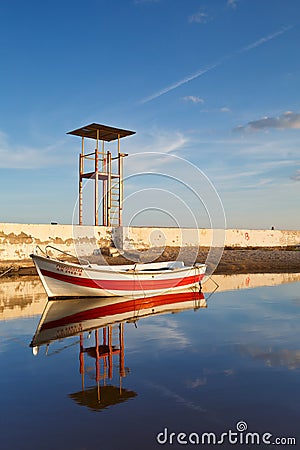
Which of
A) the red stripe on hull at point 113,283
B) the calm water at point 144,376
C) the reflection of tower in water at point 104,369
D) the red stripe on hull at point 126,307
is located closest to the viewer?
the calm water at point 144,376

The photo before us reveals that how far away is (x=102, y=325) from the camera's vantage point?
1255cm

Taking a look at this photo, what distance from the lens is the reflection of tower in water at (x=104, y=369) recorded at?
6.67 m

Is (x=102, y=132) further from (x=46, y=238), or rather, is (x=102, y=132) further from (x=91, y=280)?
(x=91, y=280)

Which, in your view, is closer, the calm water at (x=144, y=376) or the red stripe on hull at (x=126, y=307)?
the calm water at (x=144, y=376)

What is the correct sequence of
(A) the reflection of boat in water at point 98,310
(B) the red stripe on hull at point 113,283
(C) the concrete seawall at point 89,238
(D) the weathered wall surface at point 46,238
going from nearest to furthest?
1. (A) the reflection of boat in water at point 98,310
2. (B) the red stripe on hull at point 113,283
3. (D) the weathered wall surface at point 46,238
4. (C) the concrete seawall at point 89,238

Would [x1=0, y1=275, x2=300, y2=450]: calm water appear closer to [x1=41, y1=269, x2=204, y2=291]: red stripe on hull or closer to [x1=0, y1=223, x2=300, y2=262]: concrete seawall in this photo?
[x1=41, y1=269, x2=204, y2=291]: red stripe on hull

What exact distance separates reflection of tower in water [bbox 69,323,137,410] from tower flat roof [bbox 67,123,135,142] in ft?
59.8

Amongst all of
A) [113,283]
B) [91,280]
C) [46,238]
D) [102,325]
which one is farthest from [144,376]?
[46,238]

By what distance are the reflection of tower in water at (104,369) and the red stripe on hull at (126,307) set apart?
161 centimetres

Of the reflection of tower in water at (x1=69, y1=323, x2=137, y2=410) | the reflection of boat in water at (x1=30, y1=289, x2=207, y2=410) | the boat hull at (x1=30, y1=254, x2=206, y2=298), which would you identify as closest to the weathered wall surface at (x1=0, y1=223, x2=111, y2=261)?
the reflection of boat in water at (x1=30, y1=289, x2=207, y2=410)

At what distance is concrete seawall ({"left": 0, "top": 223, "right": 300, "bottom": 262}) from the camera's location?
27.3 meters

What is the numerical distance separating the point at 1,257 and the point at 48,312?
43.4 feet

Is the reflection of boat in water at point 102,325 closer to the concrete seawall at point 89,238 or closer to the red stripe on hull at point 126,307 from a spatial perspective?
the red stripe on hull at point 126,307

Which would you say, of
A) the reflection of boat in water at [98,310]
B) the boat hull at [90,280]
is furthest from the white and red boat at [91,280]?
the reflection of boat in water at [98,310]
